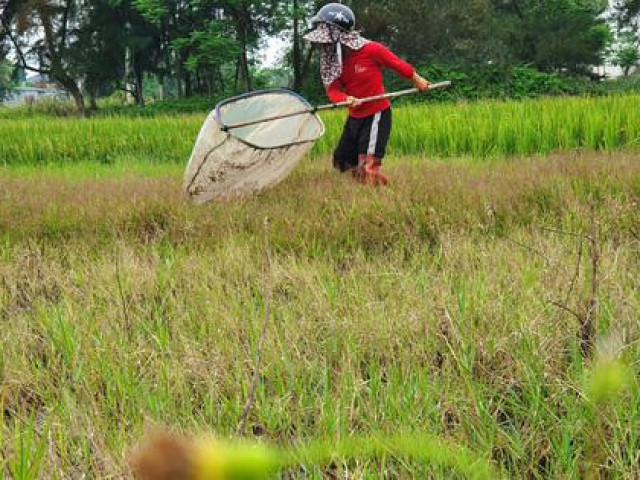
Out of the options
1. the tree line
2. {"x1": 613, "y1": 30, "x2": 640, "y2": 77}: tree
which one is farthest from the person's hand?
{"x1": 613, "y1": 30, "x2": 640, "y2": 77}: tree

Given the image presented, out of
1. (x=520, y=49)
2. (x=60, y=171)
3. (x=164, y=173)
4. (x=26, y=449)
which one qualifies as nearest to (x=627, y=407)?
(x=26, y=449)

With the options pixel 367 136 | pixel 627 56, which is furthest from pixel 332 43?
pixel 627 56

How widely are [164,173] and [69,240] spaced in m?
2.49

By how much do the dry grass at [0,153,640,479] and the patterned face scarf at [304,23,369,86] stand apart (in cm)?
108

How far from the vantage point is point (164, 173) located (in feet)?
19.7

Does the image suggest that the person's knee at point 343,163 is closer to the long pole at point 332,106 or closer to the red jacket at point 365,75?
the red jacket at point 365,75

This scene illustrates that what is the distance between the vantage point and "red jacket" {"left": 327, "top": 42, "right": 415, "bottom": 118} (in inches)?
176

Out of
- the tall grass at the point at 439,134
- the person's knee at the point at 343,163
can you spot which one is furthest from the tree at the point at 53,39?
the person's knee at the point at 343,163

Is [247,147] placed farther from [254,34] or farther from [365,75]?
[254,34]

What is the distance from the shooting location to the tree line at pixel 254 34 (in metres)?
19.9

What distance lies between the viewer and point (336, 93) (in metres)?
4.38

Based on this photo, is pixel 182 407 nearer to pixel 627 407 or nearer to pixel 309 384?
pixel 309 384

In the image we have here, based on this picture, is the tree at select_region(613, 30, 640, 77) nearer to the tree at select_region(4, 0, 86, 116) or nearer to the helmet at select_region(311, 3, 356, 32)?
the tree at select_region(4, 0, 86, 116)

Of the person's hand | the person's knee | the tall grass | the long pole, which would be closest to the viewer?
the long pole
